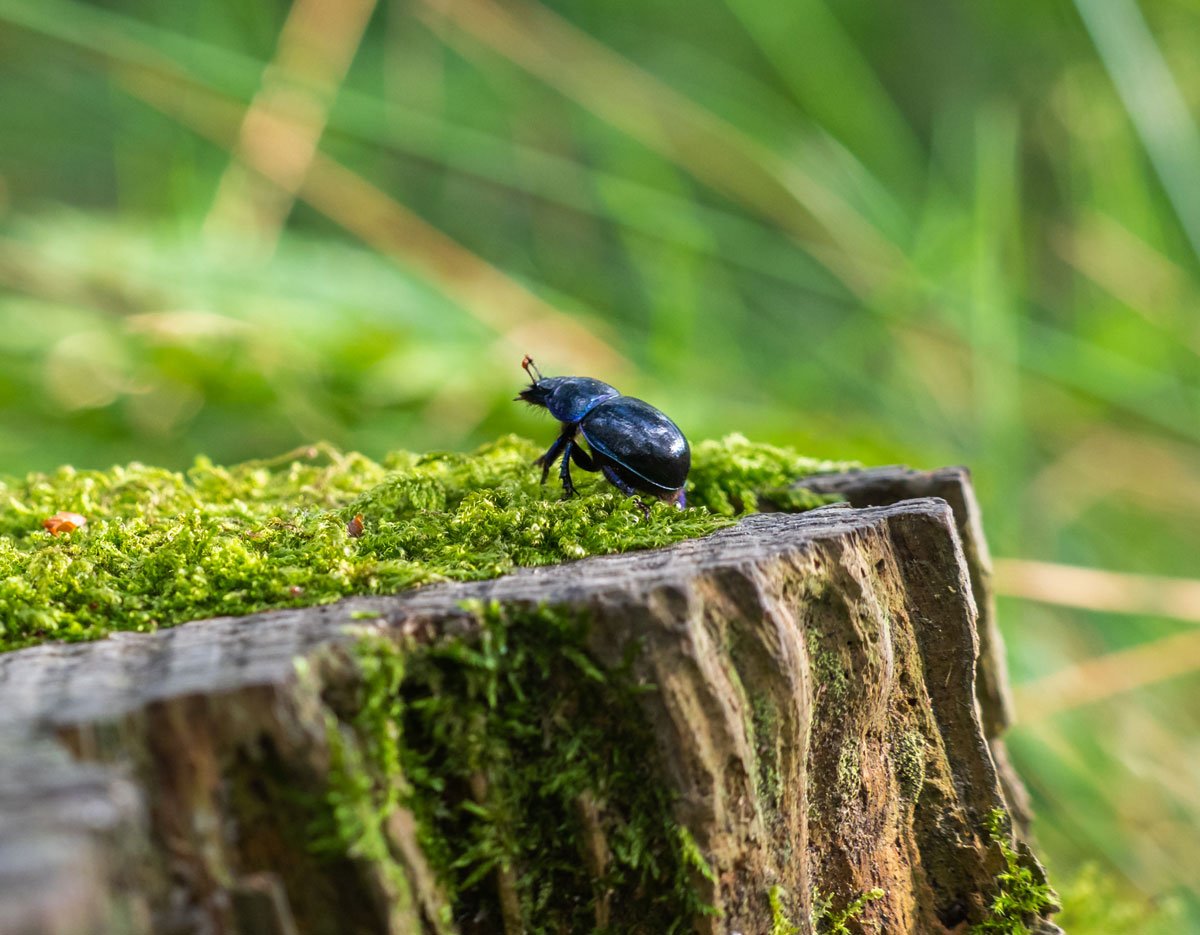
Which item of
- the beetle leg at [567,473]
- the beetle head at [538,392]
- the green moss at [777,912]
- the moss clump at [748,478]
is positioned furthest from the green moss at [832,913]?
the beetle head at [538,392]

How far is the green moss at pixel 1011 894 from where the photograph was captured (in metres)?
2.17

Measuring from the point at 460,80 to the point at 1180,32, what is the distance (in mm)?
5801

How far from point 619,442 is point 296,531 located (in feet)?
2.67

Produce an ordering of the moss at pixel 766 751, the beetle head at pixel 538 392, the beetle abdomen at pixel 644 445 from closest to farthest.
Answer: the moss at pixel 766 751, the beetle abdomen at pixel 644 445, the beetle head at pixel 538 392

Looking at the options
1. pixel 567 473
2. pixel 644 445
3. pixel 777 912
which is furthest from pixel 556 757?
pixel 567 473

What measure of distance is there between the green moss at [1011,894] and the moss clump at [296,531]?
87 cm

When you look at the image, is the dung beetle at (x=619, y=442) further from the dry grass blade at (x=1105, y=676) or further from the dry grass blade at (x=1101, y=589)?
the dry grass blade at (x=1105, y=676)

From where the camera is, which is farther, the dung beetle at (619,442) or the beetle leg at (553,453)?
the beetle leg at (553,453)

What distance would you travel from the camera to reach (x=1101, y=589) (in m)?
4.86

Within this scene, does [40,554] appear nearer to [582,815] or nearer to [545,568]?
[545,568]

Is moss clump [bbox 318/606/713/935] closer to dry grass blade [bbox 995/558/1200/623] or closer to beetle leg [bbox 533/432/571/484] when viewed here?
beetle leg [bbox 533/432/571/484]

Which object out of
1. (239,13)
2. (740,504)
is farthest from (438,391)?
(239,13)

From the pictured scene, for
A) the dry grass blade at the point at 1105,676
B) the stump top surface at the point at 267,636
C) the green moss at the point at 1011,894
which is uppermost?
the dry grass blade at the point at 1105,676

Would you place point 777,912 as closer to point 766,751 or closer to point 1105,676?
point 766,751
